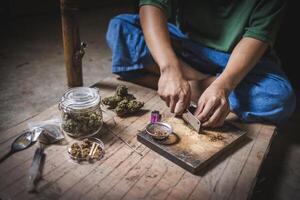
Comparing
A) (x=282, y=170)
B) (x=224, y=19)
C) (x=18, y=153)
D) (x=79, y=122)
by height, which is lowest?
(x=282, y=170)

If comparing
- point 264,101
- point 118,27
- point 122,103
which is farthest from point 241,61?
point 118,27

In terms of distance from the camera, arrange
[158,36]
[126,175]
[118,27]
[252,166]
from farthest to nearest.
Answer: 1. [118,27]
2. [158,36]
3. [252,166]
4. [126,175]

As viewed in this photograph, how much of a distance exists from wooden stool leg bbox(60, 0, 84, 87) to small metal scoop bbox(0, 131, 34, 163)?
0.66 metres

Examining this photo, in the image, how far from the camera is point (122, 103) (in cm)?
158

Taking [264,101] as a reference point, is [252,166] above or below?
below

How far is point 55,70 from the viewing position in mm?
2674

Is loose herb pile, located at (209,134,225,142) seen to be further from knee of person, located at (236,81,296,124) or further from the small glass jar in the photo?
the small glass jar

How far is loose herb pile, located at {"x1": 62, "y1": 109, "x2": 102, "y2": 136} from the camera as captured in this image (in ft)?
4.42

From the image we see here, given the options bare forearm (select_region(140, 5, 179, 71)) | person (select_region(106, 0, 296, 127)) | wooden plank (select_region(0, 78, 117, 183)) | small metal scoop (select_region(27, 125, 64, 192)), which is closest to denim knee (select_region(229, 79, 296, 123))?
person (select_region(106, 0, 296, 127))

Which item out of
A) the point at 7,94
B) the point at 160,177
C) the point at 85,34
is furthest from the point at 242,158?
the point at 85,34

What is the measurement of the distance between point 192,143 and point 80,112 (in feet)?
1.78

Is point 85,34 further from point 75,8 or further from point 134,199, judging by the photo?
point 134,199

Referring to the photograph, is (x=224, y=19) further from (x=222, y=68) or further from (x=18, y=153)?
(x=18, y=153)

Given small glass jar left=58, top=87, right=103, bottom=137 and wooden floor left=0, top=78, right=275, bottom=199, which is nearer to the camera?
wooden floor left=0, top=78, right=275, bottom=199
